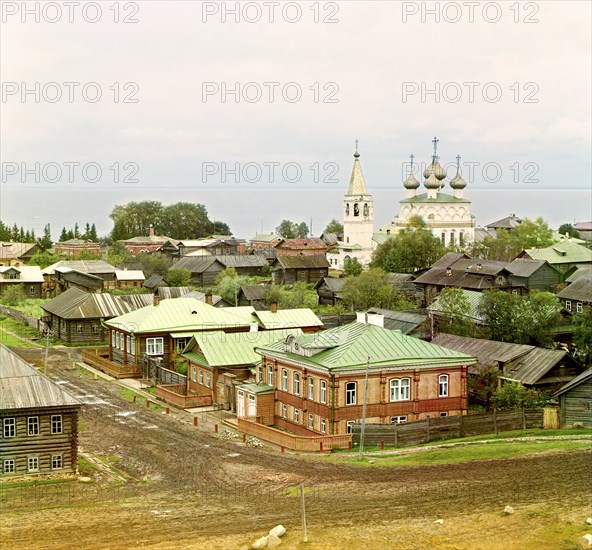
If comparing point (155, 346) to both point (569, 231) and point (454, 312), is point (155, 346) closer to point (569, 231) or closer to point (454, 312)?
point (454, 312)

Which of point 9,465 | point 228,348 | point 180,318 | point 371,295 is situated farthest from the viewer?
point 371,295

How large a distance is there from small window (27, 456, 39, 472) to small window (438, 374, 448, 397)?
1684 cm

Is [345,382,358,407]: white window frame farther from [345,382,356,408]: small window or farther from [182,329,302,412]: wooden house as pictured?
[182,329,302,412]: wooden house

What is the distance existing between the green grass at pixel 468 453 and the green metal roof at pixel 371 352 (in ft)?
15.0

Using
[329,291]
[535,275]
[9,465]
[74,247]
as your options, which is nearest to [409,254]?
[329,291]

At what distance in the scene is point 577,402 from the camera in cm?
3919

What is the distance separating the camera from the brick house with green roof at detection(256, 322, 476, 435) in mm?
38438

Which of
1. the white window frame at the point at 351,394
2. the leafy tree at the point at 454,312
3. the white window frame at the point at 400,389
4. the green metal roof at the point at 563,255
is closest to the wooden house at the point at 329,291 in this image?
the green metal roof at the point at 563,255

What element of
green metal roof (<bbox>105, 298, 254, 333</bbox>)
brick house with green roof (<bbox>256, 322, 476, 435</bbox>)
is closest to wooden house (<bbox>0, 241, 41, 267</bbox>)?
green metal roof (<bbox>105, 298, 254, 333</bbox>)

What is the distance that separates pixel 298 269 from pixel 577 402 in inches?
2482

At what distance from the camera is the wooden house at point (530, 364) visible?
43.0 meters

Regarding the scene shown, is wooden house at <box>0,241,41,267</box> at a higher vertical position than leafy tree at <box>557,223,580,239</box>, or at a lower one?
lower

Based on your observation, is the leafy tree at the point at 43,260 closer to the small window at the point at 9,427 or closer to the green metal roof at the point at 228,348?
the green metal roof at the point at 228,348

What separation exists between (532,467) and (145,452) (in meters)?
14.0
